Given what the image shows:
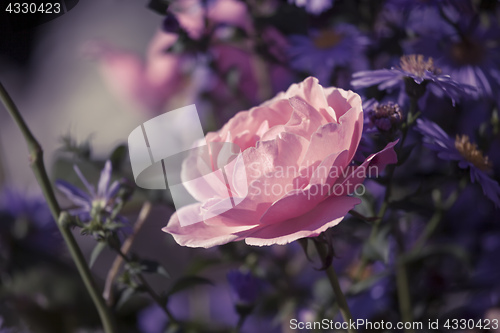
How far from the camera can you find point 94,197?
0.33 meters

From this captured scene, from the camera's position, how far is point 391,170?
1.00ft

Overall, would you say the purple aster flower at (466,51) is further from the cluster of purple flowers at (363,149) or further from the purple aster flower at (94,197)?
the purple aster flower at (94,197)

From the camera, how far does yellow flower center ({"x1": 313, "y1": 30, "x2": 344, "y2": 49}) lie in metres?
0.46

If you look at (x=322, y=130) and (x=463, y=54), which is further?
(x=463, y=54)

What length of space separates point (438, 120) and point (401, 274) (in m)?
0.14

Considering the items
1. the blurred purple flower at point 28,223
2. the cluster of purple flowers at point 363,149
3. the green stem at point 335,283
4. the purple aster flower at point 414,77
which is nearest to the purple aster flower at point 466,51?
the cluster of purple flowers at point 363,149

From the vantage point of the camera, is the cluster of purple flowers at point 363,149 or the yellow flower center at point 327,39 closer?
the cluster of purple flowers at point 363,149

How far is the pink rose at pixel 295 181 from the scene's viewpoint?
0.23 metres

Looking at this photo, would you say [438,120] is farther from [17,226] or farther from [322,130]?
[17,226]

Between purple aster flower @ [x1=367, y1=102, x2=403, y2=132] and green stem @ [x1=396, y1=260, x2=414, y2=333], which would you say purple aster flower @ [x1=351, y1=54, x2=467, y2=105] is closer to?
purple aster flower @ [x1=367, y1=102, x2=403, y2=132]

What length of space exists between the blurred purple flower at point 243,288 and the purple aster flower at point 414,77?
16 cm

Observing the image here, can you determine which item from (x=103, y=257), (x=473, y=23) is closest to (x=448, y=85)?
(x=473, y=23)

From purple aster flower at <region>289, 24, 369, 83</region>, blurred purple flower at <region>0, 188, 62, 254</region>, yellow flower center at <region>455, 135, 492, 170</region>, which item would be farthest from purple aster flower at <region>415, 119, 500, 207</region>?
blurred purple flower at <region>0, 188, 62, 254</region>

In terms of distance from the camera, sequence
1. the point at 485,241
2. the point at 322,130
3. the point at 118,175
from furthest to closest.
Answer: the point at 485,241
the point at 118,175
the point at 322,130
